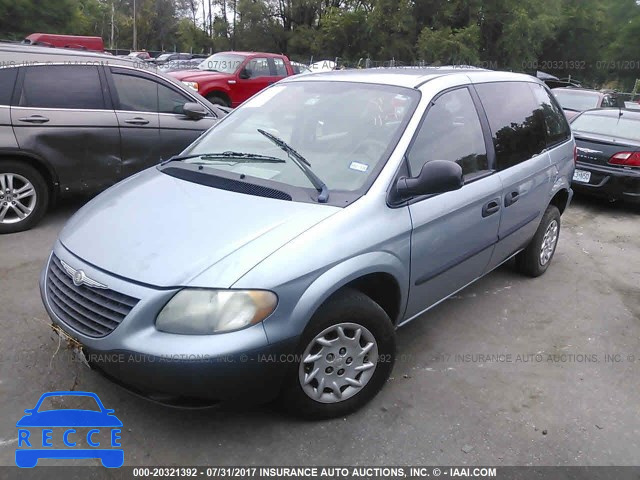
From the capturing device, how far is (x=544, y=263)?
5.05 metres

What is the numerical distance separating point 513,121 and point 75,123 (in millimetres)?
4201

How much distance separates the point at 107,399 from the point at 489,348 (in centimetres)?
247

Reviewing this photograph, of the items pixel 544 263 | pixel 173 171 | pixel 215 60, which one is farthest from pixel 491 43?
pixel 173 171

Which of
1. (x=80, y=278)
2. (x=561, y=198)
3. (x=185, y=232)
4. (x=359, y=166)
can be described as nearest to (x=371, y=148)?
(x=359, y=166)

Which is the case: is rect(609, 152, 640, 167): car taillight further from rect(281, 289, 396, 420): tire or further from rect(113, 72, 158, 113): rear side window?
rect(113, 72, 158, 113): rear side window

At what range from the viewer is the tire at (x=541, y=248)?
188 inches

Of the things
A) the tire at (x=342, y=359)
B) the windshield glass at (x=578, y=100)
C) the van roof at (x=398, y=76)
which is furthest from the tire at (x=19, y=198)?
the windshield glass at (x=578, y=100)

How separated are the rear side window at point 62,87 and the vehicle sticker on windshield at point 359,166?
3745 millimetres

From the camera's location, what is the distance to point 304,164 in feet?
10.3

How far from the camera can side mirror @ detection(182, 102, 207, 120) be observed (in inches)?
231

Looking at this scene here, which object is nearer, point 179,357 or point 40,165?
point 179,357

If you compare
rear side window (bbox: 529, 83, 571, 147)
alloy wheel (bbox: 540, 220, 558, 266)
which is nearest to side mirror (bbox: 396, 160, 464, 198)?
rear side window (bbox: 529, 83, 571, 147)

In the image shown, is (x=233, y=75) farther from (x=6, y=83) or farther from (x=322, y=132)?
(x=322, y=132)

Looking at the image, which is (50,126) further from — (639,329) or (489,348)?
(639,329)
